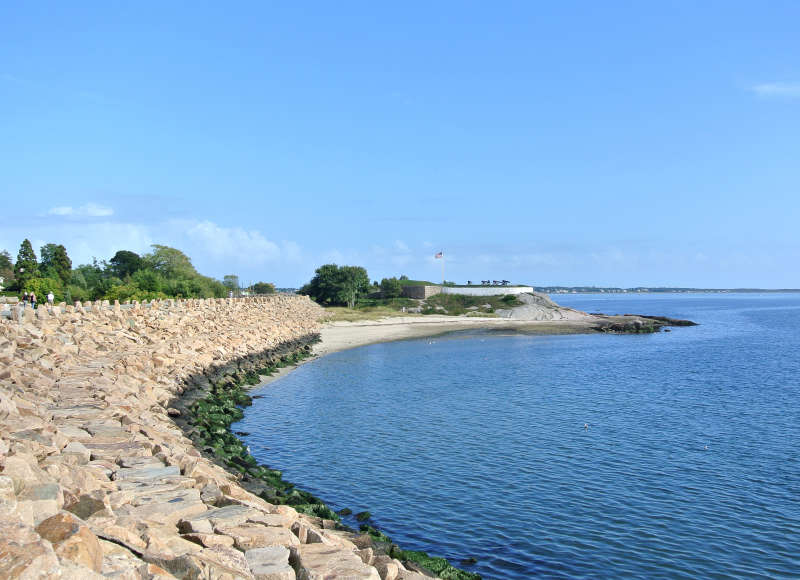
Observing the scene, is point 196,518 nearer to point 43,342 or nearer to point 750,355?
point 43,342

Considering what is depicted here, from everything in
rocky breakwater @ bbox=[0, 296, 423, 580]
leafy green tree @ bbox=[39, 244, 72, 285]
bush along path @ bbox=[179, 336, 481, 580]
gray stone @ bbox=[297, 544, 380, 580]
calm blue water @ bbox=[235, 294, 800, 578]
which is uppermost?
leafy green tree @ bbox=[39, 244, 72, 285]

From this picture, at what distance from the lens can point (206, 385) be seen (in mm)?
28781

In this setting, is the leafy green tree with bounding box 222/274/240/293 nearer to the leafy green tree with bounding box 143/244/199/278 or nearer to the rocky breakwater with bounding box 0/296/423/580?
the leafy green tree with bounding box 143/244/199/278

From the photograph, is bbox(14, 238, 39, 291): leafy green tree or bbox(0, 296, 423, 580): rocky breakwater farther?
bbox(14, 238, 39, 291): leafy green tree

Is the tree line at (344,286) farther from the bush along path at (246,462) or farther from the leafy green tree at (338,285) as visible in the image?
the bush along path at (246,462)

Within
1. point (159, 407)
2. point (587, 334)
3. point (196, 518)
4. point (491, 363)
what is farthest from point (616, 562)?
point (587, 334)

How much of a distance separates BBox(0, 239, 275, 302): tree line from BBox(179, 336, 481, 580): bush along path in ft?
85.8

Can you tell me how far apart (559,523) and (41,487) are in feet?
36.4

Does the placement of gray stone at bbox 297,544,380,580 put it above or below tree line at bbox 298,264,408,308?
below

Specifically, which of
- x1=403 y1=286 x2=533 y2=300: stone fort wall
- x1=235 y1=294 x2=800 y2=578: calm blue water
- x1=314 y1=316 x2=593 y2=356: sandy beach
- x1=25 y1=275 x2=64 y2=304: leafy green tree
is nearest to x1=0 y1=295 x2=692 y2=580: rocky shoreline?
x1=235 y1=294 x2=800 y2=578: calm blue water

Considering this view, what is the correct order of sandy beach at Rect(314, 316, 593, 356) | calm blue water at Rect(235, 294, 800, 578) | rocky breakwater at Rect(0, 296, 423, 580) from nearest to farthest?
rocky breakwater at Rect(0, 296, 423, 580) → calm blue water at Rect(235, 294, 800, 578) → sandy beach at Rect(314, 316, 593, 356)

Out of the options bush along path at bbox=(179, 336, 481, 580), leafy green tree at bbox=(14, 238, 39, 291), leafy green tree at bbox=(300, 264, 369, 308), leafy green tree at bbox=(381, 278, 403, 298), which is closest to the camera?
bush along path at bbox=(179, 336, 481, 580)

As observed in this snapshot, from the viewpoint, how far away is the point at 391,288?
107 m

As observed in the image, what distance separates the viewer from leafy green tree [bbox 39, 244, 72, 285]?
80012mm
